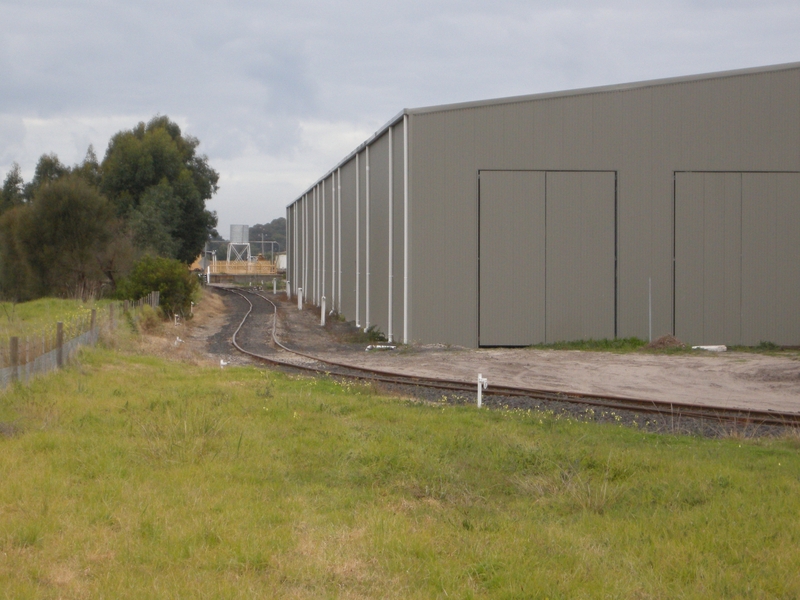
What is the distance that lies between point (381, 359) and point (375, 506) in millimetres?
15316

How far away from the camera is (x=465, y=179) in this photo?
992 inches

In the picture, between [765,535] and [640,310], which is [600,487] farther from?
[640,310]

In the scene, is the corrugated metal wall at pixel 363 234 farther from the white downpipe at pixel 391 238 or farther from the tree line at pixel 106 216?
the tree line at pixel 106 216

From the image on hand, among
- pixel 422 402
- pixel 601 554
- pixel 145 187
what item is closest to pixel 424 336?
pixel 422 402

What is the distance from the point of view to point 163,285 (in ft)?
118

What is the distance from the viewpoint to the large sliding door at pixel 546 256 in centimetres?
2522

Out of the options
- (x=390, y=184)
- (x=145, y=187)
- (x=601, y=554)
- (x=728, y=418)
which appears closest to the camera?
(x=601, y=554)

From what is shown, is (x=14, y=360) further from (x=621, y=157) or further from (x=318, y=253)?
(x=318, y=253)

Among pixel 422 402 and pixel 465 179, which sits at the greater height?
pixel 465 179

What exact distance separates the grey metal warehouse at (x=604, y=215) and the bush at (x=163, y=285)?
13374 millimetres

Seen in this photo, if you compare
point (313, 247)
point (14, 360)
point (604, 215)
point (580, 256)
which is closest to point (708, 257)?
point (604, 215)

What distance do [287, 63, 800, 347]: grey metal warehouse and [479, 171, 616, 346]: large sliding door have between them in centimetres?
4

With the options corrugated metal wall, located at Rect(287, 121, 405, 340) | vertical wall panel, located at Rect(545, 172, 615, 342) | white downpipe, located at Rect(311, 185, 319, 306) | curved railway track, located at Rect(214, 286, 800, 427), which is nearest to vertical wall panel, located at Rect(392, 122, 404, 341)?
corrugated metal wall, located at Rect(287, 121, 405, 340)

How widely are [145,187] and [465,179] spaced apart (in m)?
42.4
